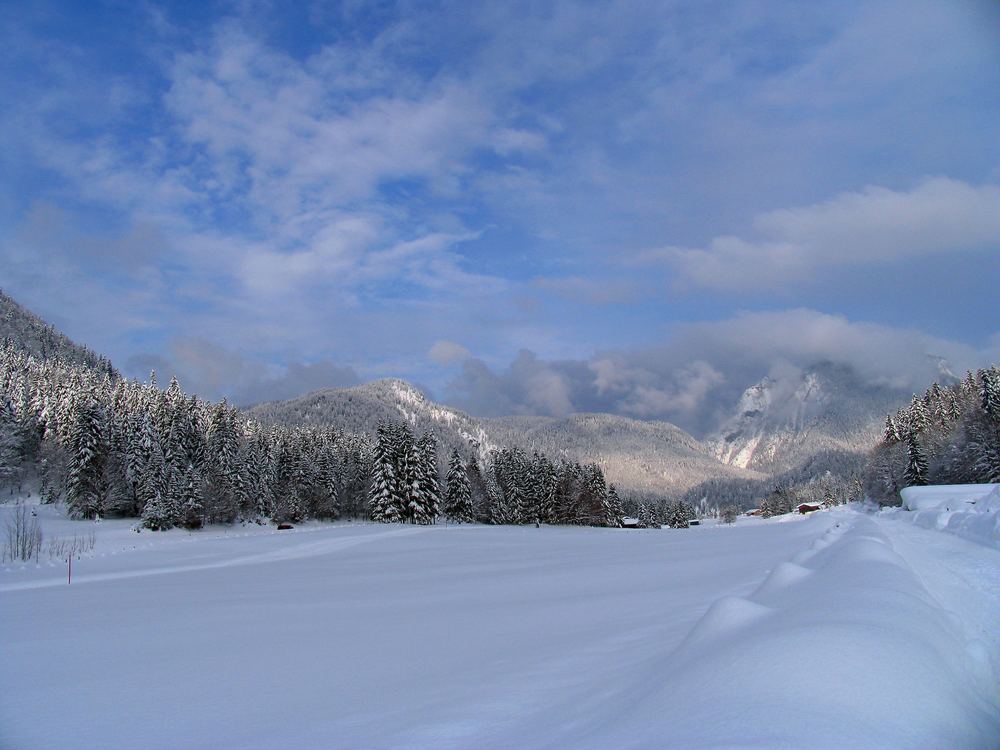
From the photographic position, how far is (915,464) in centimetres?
6462

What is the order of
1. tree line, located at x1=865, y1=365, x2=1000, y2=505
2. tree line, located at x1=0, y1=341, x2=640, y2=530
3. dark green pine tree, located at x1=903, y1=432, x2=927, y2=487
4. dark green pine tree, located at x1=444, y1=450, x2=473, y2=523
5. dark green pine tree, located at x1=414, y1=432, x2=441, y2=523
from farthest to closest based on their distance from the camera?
dark green pine tree, located at x1=444, y1=450, x2=473, y2=523 → dark green pine tree, located at x1=903, y1=432, x2=927, y2=487 → dark green pine tree, located at x1=414, y1=432, x2=441, y2=523 → tree line, located at x1=0, y1=341, x2=640, y2=530 → tree line, located at x1=865, y1=365, x2=1000, y2=505

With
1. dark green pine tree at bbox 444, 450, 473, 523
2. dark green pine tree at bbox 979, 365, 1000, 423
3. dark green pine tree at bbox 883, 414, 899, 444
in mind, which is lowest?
dark green pine tree at bbox 444, 450, 473, 523

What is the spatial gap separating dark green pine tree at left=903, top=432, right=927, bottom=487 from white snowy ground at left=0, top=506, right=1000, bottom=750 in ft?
210

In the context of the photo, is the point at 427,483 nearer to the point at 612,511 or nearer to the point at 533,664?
the point at 612,511

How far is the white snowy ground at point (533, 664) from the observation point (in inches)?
105

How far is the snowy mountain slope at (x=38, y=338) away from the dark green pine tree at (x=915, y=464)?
178234 mm

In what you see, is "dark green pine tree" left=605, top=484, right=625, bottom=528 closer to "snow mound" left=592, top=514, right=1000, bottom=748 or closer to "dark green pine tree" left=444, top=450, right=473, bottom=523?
"dark green pine tree" left=444, top=450, right=473, bottom=523

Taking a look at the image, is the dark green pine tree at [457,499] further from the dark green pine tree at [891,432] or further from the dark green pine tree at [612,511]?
the dark green pine tree at [891,432]

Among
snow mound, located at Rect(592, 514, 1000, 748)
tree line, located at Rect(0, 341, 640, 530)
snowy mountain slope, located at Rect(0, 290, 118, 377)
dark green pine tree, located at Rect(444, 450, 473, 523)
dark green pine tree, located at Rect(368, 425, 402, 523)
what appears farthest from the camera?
snowy mountain slope, located at Rect(0, 290, 118, 377)

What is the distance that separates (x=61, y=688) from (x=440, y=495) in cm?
6059

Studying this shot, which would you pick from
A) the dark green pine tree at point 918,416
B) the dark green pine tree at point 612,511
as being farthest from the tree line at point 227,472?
the dark green pine tree at point 918,416

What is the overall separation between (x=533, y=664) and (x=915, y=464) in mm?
76715

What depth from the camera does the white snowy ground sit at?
267 centimetres

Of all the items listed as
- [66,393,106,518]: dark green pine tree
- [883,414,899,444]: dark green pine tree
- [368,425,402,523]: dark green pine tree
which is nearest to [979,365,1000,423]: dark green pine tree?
[883,414,899,444]: dark green pine tree
